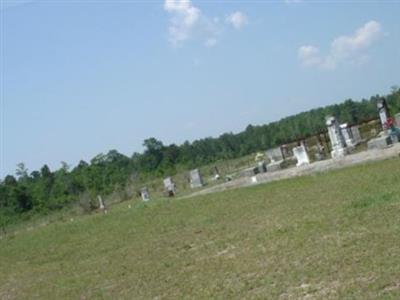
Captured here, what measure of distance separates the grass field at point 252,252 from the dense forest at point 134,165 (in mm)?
22473

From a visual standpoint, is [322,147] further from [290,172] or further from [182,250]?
[182,250]

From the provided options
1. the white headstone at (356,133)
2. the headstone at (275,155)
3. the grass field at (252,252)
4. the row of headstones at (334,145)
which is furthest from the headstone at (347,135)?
the grass field at (252,252)

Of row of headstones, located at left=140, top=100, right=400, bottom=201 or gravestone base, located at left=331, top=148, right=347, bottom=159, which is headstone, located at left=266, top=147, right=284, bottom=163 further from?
gravestone base, located at left=331, top=148, right=347, bottom=159

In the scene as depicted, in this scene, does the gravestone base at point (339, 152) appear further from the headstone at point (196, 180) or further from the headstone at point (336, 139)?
the headstone at point (196, 180)

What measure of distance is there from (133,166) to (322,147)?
161 ft

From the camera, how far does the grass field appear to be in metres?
7.41

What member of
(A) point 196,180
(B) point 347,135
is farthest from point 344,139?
(A) point 196,180

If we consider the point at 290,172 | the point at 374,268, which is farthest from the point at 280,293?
the point at 290,172

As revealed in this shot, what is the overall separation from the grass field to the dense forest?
73.7ft

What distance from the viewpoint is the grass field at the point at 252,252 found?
292 inches

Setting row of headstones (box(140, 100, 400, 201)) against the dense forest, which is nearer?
row of headstones (box(140, 100, 400, 201))

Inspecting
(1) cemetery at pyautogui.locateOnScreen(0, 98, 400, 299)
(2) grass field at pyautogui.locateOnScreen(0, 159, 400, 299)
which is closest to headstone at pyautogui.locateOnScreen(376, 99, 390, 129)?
(1) cemetery at pyautogui.locateOnScreen(0, 98, 400, 299)

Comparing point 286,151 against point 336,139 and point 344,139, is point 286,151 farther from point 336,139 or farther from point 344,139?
point 336,139

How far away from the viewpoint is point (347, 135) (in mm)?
28219
